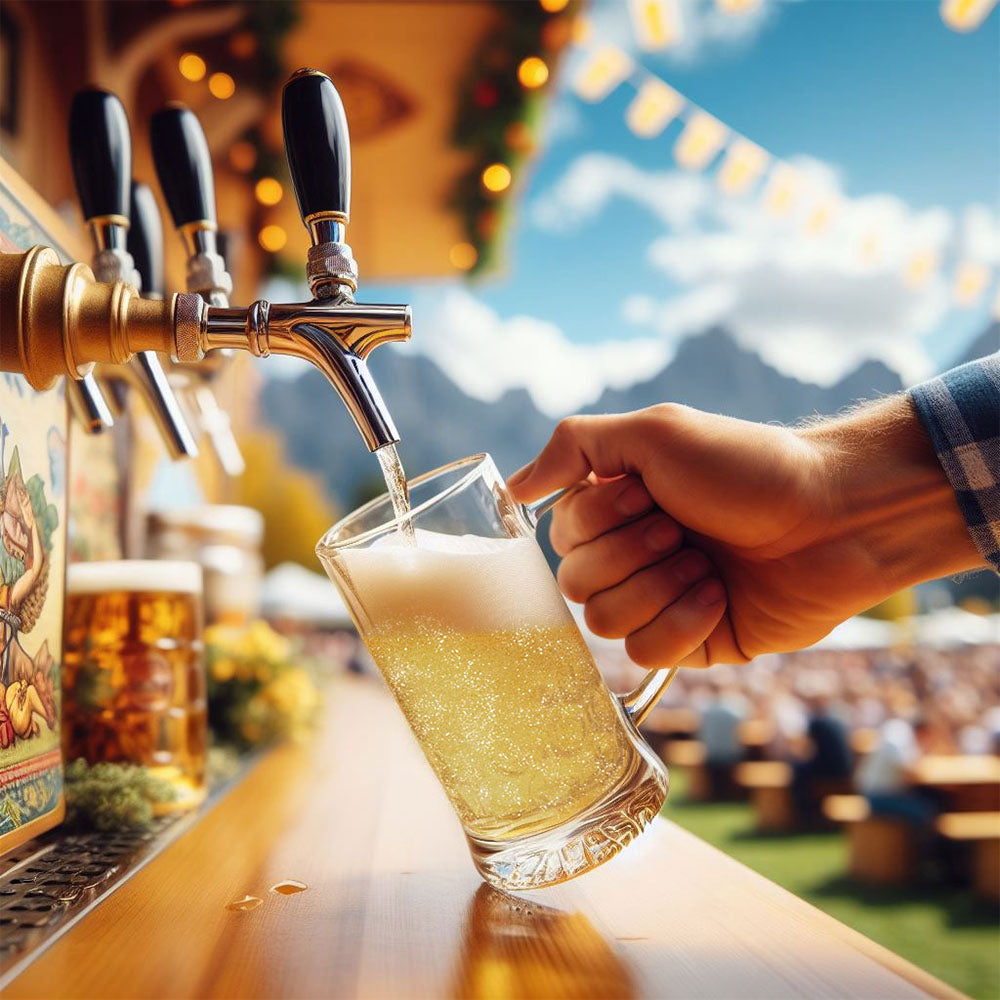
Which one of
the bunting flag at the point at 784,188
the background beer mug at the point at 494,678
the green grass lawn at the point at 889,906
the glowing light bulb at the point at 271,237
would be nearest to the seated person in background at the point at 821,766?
the green grass lawn at the point at 889,906

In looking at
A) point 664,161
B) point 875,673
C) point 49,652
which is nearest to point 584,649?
point 49,652

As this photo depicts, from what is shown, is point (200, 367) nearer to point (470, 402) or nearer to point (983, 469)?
point (983, 469)

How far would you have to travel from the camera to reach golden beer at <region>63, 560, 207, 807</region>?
2.88ft

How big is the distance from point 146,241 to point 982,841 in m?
4.50

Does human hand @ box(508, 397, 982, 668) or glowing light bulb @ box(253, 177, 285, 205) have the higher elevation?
glowing light bulb @ box(253, 177, 285, 205)

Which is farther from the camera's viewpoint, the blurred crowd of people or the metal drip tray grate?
the blurred crowd of people

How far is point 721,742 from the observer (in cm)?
666

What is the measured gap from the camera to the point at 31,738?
714 millimetres

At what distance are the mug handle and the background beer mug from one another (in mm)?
53

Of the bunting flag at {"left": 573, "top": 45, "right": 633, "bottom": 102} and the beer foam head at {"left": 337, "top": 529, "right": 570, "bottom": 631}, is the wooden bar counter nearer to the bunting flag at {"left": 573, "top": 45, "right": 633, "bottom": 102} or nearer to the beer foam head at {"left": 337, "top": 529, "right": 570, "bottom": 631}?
the beer foam head at {"left": 337, "top": 529, "right": 570, "bottom": 631}

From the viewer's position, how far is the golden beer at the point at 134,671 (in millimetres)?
878

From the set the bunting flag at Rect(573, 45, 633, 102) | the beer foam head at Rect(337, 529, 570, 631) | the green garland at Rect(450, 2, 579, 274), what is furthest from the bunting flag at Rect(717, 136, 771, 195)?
the beer foam head at Rect(337, 529, 570, 631)

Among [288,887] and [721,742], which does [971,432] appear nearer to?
[288,887]

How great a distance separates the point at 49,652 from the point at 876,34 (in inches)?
1901
